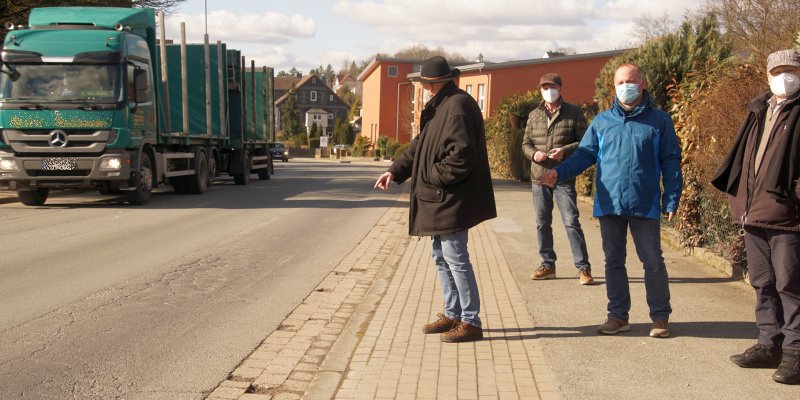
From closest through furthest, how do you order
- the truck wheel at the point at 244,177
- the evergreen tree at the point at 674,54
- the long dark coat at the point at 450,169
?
1. the long dark coat at the point at 450,169
2. the evergreen tree at the point at 674,54
3. the truck wheel at the point at 244,177

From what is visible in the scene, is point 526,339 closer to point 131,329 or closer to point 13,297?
point 131,329

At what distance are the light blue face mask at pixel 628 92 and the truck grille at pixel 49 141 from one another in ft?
39.7

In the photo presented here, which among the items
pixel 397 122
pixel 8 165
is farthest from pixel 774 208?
pixel 397 122

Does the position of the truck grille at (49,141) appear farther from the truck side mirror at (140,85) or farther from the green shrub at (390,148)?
the green shrub at (390,148)

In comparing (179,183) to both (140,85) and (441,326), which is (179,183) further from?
(441,326)

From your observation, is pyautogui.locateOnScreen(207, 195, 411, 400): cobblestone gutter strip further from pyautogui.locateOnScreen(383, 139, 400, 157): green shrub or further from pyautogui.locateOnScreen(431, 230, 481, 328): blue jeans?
pyautogui.locateOnScreen(383, 139, 400, 157): green shrub

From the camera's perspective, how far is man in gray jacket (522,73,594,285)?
25.3ft

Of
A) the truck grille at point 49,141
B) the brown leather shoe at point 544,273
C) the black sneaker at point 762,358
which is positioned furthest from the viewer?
the truck grille at point 49,141

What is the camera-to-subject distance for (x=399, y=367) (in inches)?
197

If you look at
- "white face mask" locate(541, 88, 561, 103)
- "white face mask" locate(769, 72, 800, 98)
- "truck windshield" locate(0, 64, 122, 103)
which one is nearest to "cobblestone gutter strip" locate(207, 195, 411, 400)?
"white face mask" locate(541, 88, 561, 103)

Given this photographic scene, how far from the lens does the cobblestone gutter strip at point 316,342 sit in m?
4.77

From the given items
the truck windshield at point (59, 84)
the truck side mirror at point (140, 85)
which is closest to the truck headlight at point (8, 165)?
the truck windshield at point (59, 84)

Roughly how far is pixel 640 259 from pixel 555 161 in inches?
81.1

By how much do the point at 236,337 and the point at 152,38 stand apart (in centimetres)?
1339
